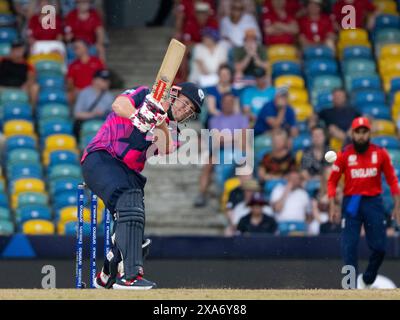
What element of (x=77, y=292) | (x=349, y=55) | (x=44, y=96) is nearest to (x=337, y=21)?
(x=349, y=55)

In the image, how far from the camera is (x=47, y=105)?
1911 cm

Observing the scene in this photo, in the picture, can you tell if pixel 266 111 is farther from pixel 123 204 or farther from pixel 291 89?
pixel 123 204

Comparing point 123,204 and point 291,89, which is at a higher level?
point 291,89

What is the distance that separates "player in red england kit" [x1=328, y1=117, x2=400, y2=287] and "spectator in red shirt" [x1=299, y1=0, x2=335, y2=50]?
554 cm

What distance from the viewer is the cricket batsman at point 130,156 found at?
456 inches

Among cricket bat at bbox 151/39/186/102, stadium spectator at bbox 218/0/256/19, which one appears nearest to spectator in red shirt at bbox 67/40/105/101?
stadium spectator at bbox 218/0/256/19

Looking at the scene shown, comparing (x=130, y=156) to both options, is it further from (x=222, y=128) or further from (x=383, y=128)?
(x=383, y=128)

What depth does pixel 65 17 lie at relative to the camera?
20.5m

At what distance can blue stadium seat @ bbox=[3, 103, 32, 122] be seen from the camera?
61.7 feet

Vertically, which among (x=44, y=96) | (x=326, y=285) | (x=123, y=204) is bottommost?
(x=326, y=285)

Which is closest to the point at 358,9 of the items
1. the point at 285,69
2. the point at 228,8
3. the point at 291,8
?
the point at 291,8

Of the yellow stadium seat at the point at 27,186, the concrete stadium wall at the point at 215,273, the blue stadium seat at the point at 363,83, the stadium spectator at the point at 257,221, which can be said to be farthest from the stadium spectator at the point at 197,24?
the concrete stadium wall at the point at 215,273

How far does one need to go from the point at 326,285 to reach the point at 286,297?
19.0ft

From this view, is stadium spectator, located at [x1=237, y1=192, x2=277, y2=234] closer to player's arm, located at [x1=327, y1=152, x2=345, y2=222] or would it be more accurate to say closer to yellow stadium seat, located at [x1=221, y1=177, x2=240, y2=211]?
yellow stadium seat, located at [x1=221, y1=177, x2=240, y2=211]
